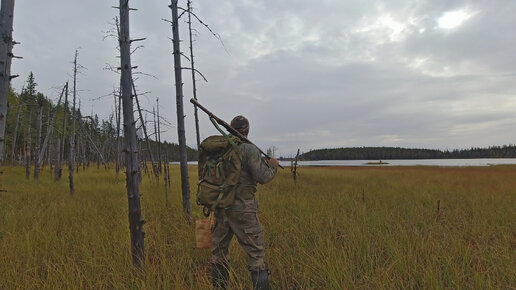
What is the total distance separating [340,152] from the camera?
155m

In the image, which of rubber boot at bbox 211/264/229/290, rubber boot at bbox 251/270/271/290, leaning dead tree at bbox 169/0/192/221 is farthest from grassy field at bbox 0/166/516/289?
leaning dead tree at bbox 169/0/192/221

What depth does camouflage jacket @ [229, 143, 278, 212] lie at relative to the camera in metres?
2.86

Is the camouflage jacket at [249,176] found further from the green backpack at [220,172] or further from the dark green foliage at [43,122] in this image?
the dark green foliage at [43,122]

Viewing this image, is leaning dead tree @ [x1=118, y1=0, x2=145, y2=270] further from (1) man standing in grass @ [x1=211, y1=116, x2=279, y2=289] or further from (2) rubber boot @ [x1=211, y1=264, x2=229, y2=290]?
(1) man standing in grass @ [x1=211, y1=116, x2=279, y2=289]

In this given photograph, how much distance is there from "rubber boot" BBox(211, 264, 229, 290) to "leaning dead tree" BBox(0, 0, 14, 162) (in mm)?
2992

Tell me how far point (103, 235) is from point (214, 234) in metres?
2.67

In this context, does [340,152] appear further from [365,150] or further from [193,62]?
[193,62]

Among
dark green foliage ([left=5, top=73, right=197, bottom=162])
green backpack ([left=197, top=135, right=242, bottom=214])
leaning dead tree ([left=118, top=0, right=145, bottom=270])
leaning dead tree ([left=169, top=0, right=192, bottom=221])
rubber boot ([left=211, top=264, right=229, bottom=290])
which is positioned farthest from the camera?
dark green foliage ([left=5, top=73, right=197, bottom=162])

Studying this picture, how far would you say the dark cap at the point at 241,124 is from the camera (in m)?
3.07

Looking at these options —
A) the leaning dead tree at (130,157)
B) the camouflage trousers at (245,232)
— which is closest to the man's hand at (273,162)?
the camouflage trousers at (245,232)

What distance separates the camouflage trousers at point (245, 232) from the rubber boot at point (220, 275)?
7 cm

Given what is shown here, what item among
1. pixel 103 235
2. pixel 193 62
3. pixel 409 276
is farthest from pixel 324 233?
pixel 193 62

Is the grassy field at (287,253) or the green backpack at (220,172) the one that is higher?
the green backpack at (220,172)

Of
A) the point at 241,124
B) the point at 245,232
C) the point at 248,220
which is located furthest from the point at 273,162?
the point at 245,232
